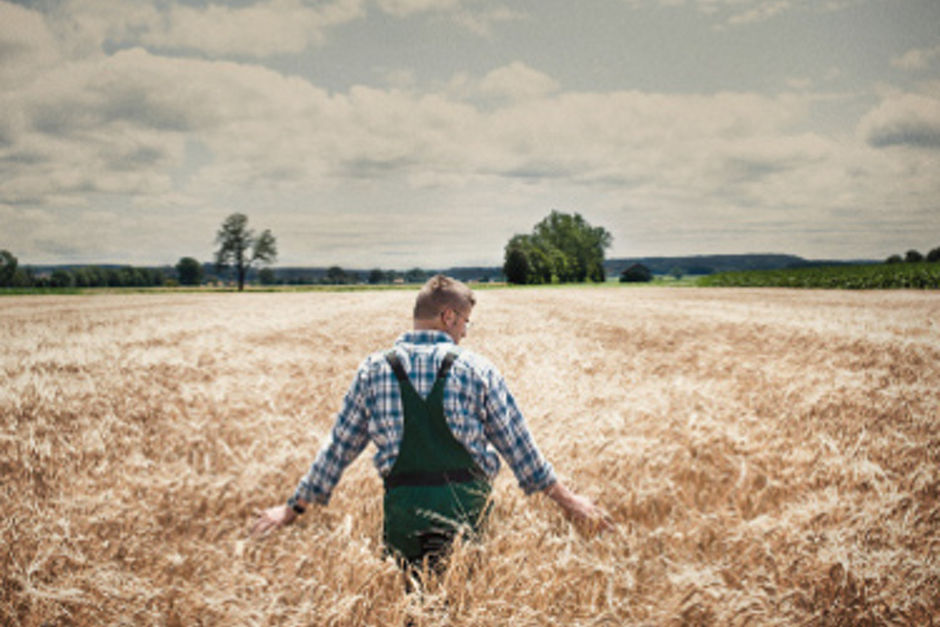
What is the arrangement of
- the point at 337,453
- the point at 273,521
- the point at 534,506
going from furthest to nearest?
the point at 534,506, the point at 273,521, the point at 337,453

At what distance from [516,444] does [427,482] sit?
1.33 feet

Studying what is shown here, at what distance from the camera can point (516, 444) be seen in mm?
2268

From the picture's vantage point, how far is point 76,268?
113312mm

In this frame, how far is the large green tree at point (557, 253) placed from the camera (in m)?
100

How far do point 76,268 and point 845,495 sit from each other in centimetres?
14019

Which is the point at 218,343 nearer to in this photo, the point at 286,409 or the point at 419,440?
the point at 286,409

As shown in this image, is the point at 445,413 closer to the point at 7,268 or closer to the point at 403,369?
the point at 403,369

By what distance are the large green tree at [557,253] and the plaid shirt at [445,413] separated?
318ft

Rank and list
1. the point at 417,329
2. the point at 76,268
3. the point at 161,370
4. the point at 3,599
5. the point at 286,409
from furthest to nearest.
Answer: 1. the point at 76,268
2. the point at 161,370
3. the point at 286,409
4. the point at 417,329
5. the point at 3,599

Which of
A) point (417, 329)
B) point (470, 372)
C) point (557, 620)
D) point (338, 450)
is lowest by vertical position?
point (557, 620)

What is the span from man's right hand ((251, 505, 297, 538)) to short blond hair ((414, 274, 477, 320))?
111 centimetres

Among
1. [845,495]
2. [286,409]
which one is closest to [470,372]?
[845,495]

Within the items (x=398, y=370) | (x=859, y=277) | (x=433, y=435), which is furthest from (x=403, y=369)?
(x=859, y=277)

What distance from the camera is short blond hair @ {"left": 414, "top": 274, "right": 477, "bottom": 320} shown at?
2260 millimetres
